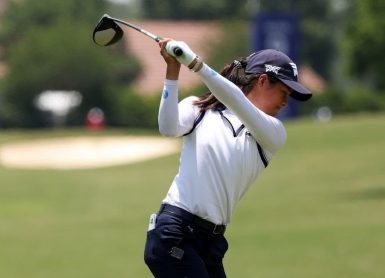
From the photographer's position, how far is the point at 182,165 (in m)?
5.46

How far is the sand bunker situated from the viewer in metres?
42.6

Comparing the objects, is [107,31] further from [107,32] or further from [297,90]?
[297,90]

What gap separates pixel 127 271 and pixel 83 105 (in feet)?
173

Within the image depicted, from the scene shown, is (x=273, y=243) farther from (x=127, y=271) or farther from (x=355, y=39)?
(x=355, y=39)

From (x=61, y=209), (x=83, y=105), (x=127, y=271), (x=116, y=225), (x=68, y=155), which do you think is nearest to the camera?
(x=127, y=271)

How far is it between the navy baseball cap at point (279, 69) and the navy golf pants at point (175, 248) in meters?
0.74

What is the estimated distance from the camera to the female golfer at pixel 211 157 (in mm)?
5410

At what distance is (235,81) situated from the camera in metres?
5.69

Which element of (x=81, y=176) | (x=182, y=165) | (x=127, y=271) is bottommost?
(x=182, y=165)

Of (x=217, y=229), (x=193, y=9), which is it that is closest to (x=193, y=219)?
(x=217, y=229)

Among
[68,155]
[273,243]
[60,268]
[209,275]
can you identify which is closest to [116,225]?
[273,243]

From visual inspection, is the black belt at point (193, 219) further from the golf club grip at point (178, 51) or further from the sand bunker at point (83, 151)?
the sand bunker at point (83, 151)

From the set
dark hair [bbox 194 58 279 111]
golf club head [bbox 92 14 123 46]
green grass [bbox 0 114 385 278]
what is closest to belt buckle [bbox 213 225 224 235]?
dark hair [bbox 194 58 279 111]

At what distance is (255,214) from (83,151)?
81.5 feet
